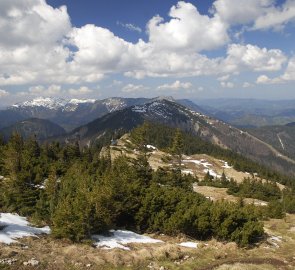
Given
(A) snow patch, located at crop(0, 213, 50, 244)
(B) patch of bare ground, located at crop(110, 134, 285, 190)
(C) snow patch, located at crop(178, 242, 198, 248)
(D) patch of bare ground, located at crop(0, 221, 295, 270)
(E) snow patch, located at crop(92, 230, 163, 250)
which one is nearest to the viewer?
(D) patch of bare ground, located at crop(0, 221, 295, 270)

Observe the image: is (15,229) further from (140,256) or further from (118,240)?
(140,256)

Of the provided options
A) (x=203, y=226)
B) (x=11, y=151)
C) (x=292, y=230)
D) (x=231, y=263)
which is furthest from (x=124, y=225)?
(x=11, y=151)

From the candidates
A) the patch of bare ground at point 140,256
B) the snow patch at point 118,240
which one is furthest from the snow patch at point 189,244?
the snow patch at point 118,240

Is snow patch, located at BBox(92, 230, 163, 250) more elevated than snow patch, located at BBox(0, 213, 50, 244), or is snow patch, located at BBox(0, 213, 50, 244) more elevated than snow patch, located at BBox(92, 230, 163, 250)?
snow patch, located at BBox(0, 213, 50, 244)

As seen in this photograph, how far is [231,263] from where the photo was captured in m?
25.9

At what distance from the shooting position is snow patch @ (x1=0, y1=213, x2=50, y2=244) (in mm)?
25875

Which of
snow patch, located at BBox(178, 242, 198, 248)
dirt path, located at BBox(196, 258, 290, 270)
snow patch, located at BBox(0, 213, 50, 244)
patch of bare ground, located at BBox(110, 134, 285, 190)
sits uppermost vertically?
snow patch, located at BBox(0, 213, 50, 244)

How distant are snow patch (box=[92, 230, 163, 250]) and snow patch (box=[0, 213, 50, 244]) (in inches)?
188

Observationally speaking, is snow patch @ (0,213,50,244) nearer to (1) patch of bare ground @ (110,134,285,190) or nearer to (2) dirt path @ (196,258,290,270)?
(2) dirt path @ (196,258,290,270)

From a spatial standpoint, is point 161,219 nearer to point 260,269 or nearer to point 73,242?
point 73,242

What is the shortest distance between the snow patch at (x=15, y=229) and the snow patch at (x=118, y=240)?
477 cm

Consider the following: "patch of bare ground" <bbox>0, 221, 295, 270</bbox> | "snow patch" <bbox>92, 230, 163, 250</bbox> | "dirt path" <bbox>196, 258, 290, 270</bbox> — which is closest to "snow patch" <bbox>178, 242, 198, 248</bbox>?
"patch of bare ground" <bbox>0, 221, 295, 270</bbox>

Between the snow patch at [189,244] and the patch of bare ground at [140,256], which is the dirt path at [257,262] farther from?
→ the snow patch at [189,244]

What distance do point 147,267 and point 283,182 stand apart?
490 feet
